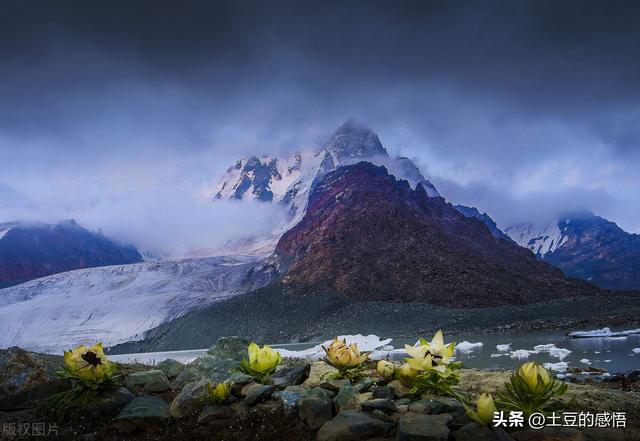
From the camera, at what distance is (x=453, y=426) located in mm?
4680

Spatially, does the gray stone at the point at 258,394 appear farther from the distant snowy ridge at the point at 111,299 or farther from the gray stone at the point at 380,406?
the distant snowy ridge at the point at 111,299

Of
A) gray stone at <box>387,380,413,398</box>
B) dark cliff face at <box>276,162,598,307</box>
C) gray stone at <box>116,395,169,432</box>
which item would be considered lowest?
gray stone at <box>116,395,169,432</box>

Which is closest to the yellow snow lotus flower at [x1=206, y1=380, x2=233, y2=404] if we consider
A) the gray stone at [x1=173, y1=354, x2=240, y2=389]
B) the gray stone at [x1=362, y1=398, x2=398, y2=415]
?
the gray stone at [x1=173, y1=354, x2=240, y2=389]

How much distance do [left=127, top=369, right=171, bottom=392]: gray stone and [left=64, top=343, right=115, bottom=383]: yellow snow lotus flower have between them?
0.70m

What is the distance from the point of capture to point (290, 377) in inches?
264

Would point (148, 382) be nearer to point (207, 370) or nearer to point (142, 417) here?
point (207, 370)

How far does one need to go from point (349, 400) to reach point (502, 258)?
16520 cm

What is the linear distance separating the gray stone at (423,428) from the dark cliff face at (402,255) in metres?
110

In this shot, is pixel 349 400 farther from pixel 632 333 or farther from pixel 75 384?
pixel 632 333

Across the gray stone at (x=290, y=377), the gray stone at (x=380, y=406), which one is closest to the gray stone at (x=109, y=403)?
the gray stone at (x=290, y=377)

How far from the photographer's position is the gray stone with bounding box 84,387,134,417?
6.15 metres

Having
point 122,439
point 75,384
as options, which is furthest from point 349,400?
point 75,384

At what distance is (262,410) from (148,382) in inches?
93.9

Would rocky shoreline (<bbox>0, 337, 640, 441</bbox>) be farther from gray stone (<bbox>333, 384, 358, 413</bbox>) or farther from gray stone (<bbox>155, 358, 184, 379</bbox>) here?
gray stone (<bbox>155, 358, 184, 379</bbox>)
